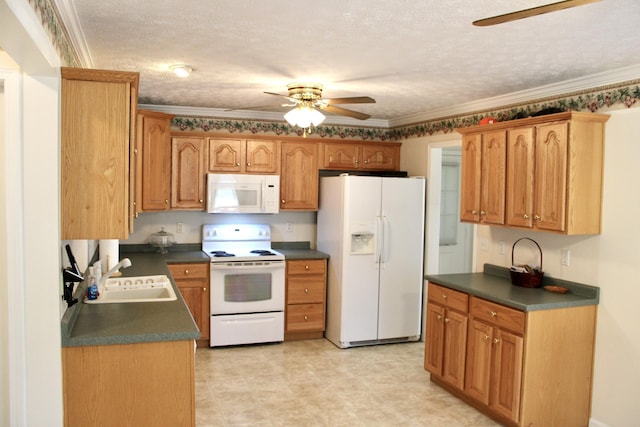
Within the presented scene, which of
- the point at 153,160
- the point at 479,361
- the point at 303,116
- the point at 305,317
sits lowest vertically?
the point at 305,317

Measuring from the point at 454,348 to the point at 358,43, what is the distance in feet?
7.86

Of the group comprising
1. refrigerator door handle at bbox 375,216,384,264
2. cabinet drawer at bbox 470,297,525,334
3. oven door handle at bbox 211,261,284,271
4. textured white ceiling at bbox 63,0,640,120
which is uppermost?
textured white ceiling at bbox 63,0,640,120

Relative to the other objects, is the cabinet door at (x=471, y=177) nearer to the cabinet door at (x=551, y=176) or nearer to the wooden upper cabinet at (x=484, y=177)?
the wooden upper cabinet at (x=484, y=177)

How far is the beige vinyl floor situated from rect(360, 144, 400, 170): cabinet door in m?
1.95

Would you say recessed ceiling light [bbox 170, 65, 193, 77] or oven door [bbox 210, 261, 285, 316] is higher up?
recessed ceiling light [bbox 170, 65, 193, 77]

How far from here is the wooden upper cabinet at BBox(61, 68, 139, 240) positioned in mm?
2521

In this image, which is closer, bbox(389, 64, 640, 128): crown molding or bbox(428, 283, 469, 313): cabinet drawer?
bbox(389, 64, 640, 128): crown molding

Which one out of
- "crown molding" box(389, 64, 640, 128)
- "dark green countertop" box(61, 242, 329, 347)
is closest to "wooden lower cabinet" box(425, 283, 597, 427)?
"crown molding" box(389, 64, 640, 128)

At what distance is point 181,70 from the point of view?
12.0 feet

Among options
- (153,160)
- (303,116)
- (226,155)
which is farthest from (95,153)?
(226,155)

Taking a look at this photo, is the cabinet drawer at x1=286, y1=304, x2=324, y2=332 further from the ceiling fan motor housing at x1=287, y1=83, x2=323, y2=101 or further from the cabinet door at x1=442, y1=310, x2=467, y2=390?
the ceiling fan motor housing at x1=287, y1=83, x2=323, y2=101

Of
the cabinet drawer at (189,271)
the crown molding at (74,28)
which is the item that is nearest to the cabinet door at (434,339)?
the cabinet drawer at (189,271)

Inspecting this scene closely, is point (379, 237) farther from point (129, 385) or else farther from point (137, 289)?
point (129, 385)

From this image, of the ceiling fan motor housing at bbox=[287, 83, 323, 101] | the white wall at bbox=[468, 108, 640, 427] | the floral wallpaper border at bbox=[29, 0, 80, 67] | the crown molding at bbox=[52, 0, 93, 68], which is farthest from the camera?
the ceiling fan motor housing at bbox=[287, 83, 323, 101]
